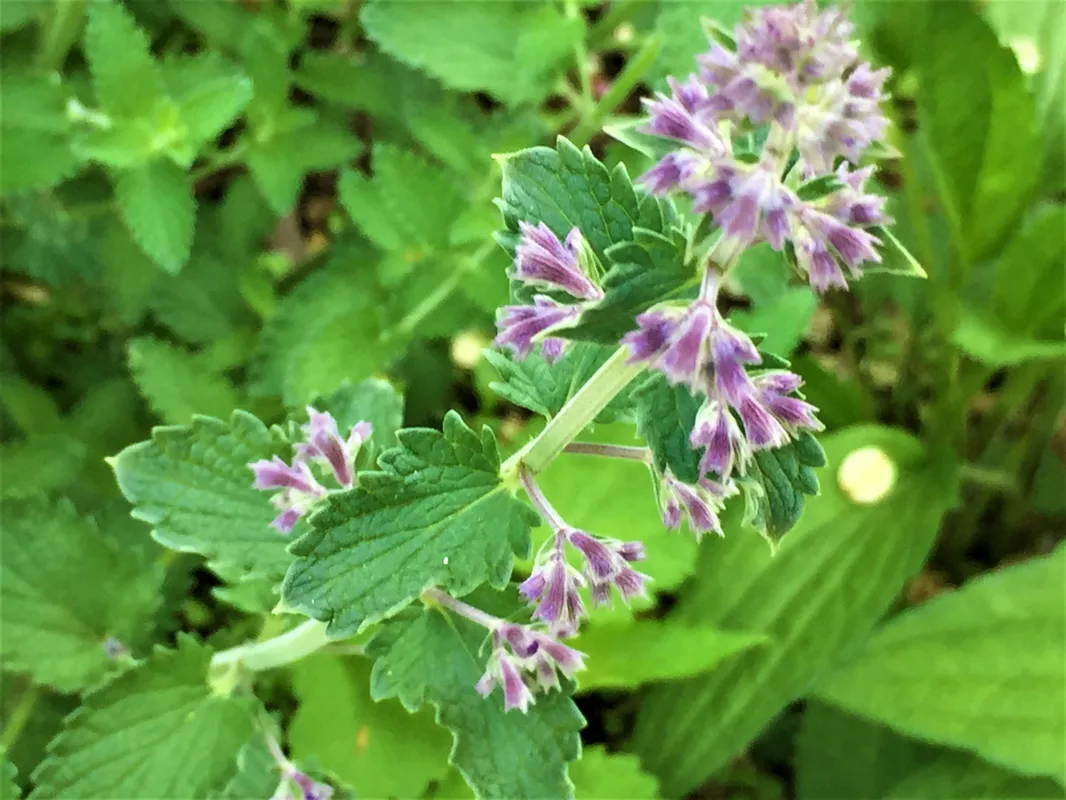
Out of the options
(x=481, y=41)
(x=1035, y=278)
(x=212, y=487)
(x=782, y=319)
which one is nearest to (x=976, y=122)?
(x=1035, y=278)

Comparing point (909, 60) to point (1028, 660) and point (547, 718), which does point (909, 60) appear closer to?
point (1028, 660)

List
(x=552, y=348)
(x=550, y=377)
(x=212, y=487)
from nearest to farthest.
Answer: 1. (x=552, y=348)
2. (x=550, y=377)
3. (x=212, y=487)

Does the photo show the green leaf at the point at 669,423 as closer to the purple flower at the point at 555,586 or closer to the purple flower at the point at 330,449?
the purple flower at the point at 555,586

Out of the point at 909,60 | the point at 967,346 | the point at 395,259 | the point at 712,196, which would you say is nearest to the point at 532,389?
the point at 712,196

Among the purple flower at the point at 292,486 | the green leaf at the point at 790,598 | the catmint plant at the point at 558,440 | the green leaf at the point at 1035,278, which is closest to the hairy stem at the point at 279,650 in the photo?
the catmint plant at the point at 558,440

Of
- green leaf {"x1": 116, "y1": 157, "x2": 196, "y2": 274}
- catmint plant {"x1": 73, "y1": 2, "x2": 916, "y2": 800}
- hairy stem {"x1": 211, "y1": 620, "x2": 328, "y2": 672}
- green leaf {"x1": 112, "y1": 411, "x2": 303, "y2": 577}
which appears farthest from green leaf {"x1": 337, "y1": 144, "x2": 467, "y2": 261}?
hairy stem {"x1": 211, "y1": 620, "x2": 328, "y2": 672}

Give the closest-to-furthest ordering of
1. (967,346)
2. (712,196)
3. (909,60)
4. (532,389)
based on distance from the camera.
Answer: (712,196) < (532,389) < (967,346) < (909,60)

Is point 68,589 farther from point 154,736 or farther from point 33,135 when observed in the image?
point 33,135
